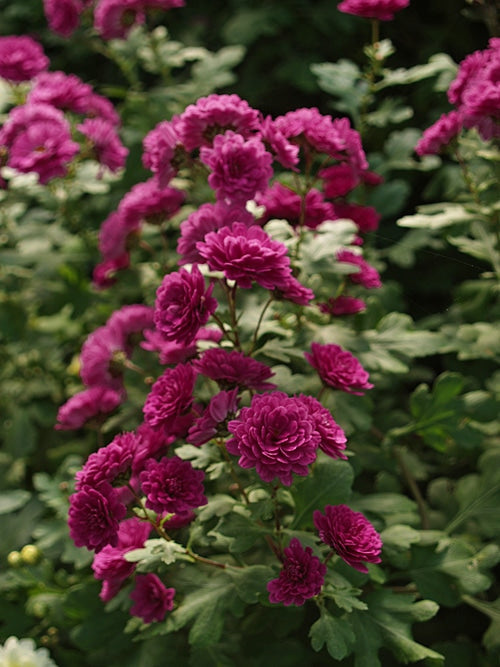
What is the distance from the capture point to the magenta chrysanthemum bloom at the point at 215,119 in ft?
3.96

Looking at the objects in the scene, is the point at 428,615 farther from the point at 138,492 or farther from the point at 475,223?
the point at 475,223

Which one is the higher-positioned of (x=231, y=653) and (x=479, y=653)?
(x=231, y=653)

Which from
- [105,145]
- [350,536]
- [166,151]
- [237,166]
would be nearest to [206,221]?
[237,166]

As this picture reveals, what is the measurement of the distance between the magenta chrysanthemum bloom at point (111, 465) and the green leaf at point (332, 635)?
353 millimetres

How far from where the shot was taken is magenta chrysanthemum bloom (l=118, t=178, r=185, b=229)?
1.62 metres

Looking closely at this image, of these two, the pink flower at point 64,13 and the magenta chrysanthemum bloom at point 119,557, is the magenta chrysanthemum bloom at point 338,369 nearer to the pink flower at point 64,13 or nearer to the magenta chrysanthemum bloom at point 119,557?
the magenta chrysanthemum bloom at point 119,557

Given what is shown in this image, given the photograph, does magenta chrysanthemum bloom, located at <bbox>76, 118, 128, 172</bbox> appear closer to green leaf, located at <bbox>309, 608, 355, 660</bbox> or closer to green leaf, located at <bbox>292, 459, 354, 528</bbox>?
green leaf, located at <bbox>292, 459, 354, 528</bbox>

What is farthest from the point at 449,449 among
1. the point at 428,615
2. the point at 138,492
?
the point at 138,492

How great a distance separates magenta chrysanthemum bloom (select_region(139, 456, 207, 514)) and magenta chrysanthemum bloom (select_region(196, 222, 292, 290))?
0.95 ft

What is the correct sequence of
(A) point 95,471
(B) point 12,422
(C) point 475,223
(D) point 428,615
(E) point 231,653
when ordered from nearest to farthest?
1. (A) point 95,471
2. (D) point 428,615
3. (E) point 231,653
4. (C) point 475,223
5. (B) point 12,422

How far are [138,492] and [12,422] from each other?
1.16 meters

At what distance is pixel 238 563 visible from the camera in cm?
125

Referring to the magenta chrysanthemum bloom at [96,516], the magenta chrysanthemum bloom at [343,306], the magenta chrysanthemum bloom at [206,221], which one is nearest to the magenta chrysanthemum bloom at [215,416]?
the magenta chrysanthemum bloom at [96,516]

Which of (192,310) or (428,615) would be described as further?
(428,615)
